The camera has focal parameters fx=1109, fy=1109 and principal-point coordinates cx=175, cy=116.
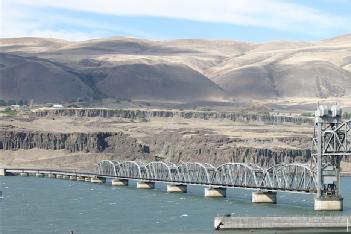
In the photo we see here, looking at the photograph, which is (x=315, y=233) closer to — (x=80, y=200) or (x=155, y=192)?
(x=80, y=200)

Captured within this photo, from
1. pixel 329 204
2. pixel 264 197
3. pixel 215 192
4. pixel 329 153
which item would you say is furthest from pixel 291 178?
pixel 329 204

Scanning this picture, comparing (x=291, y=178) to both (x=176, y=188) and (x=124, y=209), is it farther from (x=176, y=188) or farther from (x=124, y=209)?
(x=176, y=188)

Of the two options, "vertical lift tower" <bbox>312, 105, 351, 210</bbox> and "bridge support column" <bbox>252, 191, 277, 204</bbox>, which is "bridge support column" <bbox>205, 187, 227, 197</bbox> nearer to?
"bridge support column" <bbox>252, 191, 277, 204</bbox>

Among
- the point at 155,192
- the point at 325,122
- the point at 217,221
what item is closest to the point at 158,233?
the point at 217,221

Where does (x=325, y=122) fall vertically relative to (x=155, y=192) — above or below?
above

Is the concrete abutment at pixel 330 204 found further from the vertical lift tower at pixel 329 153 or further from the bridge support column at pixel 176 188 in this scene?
the bridge support column at pixel 176 188

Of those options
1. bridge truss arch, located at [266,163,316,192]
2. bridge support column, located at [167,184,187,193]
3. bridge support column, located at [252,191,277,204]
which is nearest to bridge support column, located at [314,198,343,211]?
bridge truss arch, located at [266,163,316,192]

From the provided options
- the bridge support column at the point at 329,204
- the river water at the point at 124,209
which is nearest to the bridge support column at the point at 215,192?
the river water at the point at 124,209
